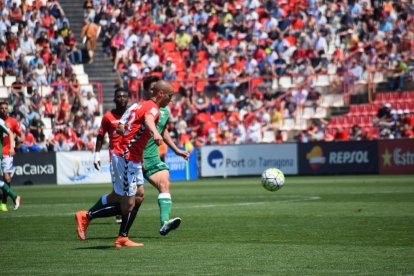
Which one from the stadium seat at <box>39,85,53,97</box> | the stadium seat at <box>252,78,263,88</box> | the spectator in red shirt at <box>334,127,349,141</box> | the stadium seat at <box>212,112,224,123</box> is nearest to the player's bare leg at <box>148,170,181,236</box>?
the stadium seat at <box>39,85,53,97</box>

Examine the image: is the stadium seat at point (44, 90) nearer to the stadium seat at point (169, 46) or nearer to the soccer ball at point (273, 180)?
the stadium seat at point (169, 46)

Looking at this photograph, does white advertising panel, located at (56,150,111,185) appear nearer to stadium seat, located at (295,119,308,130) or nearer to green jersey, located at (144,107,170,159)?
stadium seat, located at (295,119,308,130)

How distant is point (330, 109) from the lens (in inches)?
1681

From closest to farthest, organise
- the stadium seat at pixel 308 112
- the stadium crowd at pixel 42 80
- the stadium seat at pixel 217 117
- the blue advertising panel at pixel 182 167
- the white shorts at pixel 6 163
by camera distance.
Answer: the white shorts at pixel 6 163
the stadium crowd at pixel 42 80
the blue advertising panel at pixel 182 167
the stadium seat at pixel 217 117
the stadium seat at pixel 308 112

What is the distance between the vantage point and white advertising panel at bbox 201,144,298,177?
1513 inches

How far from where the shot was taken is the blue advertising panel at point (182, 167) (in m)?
39.6

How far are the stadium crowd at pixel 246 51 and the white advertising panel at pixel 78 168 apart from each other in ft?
13.2

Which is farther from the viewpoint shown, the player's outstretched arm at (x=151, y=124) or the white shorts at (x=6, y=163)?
the white shorts at (x=6, y=163)

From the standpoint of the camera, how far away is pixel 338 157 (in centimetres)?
3762

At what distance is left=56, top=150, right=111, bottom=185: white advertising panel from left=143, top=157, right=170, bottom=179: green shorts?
21.7 m

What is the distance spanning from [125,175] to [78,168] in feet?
80.6

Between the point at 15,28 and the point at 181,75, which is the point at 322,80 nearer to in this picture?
the point at 181,75

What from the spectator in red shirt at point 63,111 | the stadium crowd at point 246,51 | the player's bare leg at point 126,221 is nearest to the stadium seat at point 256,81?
the stadium crowd at point 246,51

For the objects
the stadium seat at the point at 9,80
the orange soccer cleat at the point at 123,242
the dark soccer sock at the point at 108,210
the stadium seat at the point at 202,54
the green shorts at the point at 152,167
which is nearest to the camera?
the orange soccer cleat at the point at 123,242
